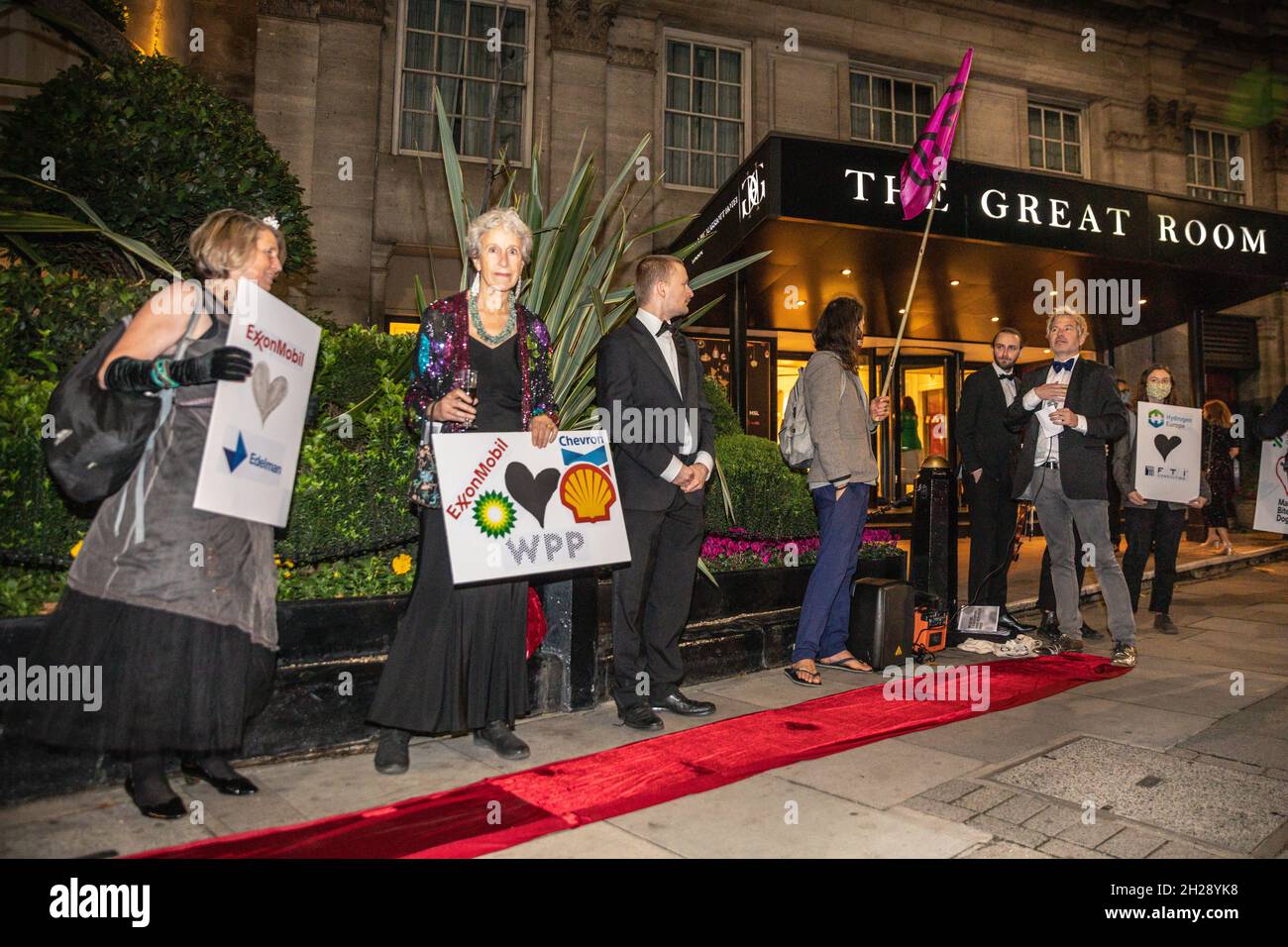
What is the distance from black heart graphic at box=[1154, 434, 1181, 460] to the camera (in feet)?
20.2

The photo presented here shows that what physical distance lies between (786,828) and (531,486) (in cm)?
160

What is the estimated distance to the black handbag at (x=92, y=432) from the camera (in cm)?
258

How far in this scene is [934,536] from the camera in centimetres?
562

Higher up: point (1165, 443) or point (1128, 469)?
point (1165, 443)

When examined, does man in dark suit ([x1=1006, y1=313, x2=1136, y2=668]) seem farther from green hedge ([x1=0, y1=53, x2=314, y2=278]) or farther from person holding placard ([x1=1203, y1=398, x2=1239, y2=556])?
green hedge ([x1=0, y1=53, x2=314, y2=278])

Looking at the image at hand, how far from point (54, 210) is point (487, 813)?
11.7 feet

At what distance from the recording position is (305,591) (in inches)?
146

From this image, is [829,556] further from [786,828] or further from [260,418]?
[260,418]

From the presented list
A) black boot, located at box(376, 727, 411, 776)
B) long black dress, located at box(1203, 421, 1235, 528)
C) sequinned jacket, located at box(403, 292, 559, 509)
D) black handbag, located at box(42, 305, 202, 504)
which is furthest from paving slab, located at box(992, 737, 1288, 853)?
long black dress, located at box(1203, 421, 1235, 528)

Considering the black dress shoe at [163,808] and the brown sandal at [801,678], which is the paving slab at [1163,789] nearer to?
the brown sandal at [801,678]

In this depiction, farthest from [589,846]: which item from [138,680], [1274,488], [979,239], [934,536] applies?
[979,239]

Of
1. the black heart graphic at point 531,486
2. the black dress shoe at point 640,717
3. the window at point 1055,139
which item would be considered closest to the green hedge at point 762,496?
the black dress shoe at point 640,717

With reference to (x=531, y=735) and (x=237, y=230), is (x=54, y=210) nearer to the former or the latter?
(x=237, y=230)
